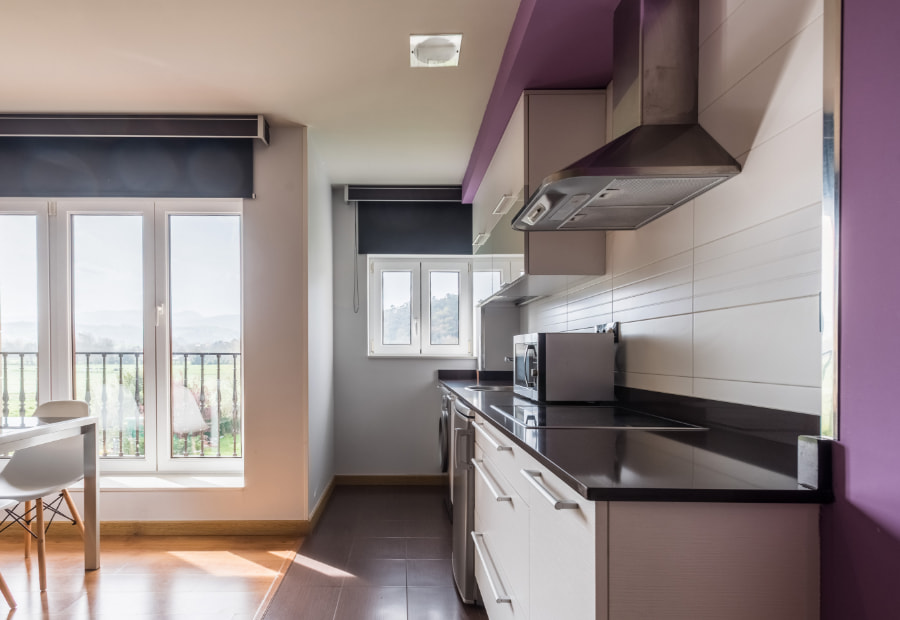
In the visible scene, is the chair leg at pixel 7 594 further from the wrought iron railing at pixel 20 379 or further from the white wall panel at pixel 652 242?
the white wall panel at pixel 652 242

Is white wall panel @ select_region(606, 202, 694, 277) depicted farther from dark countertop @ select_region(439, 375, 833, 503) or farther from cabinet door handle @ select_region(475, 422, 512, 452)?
cabinet door handle @ select_region(475, 422, 512, 452)

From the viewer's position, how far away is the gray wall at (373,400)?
14.9ft

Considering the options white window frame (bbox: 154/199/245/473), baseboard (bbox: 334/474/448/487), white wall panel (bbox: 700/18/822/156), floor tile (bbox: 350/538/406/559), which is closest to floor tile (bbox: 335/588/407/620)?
floor tile (bbox: 350/538/406/559)

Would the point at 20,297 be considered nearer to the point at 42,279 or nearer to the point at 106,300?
the point at 42,279

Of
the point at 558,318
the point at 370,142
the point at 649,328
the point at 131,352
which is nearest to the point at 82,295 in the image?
the point at 131,352

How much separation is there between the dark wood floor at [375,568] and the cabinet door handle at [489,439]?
2.83 ft

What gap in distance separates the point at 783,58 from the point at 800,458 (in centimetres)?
95

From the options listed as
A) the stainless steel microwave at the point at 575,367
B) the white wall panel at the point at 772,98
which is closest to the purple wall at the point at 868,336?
the white wall panel at the point at 772,98

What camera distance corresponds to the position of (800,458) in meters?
0.98

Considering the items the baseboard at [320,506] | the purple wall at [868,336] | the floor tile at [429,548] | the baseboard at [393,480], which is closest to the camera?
the purple wall at [868,336]

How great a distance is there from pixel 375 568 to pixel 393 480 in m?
1.73

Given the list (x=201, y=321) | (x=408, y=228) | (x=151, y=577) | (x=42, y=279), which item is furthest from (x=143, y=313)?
(x=408, y=228)

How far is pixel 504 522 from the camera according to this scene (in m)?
1.70

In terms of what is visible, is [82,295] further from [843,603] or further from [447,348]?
[843,603]
